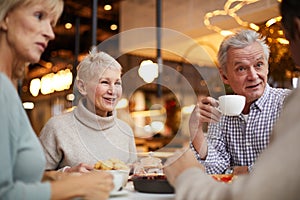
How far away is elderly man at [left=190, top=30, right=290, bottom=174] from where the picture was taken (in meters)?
1.90

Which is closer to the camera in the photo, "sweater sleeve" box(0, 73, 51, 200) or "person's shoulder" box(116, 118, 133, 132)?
"sweater sleeve" box(0, 73, 51, 200)

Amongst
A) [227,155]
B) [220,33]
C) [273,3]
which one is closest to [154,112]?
[227,155]

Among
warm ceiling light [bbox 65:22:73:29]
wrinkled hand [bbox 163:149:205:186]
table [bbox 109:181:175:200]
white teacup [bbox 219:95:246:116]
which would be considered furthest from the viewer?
warm ceiling light [bbox 65:22:73:29]

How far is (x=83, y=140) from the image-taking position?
1900 millimetres

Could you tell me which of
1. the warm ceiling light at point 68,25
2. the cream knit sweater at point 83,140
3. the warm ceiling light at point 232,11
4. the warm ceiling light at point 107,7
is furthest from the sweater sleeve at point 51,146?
the warm ceiling light at point 68,25

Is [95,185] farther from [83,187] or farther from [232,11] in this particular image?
[232,11]

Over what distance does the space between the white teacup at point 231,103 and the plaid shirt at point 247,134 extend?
1.01 ft

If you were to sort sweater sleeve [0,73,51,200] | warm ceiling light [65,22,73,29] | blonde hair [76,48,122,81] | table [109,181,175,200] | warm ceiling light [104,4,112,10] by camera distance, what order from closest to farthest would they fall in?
sweater sleeve [0,73,51,200] → table [109,181,175,200] → blonde hair [76,48,122,81] → warm ceiling light [104,4,112,10] → warm ceiling light [65,22,73,29]

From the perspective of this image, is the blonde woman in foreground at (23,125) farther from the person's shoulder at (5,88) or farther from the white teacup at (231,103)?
the white teacup at (231,103)

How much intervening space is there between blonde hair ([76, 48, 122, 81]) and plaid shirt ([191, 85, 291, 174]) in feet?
1.89

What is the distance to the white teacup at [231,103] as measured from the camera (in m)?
1.58

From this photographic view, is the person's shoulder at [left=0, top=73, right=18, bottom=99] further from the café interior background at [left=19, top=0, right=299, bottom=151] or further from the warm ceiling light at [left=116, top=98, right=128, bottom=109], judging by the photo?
the warm ceiling light at [left=116, top=98, right=128, bottom=109]

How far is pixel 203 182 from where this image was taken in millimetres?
872

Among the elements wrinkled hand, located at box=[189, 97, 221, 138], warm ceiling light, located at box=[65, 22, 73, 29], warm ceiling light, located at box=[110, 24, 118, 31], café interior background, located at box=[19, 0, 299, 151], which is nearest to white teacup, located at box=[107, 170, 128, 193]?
café interior background, located at box=[19, 0, 299, 151]
